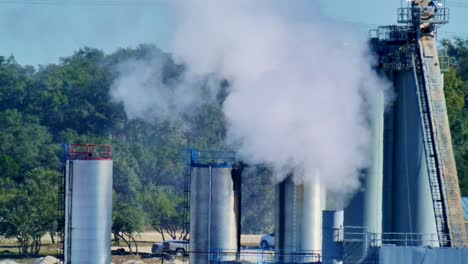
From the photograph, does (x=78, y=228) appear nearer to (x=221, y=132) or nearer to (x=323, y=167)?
(x=323, y=167)

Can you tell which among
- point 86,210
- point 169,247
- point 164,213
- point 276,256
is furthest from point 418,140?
point 164,213

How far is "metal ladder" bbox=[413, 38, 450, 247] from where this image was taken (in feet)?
189

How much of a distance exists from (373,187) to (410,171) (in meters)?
1.72

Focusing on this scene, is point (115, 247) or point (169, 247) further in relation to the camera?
point (115, 247)

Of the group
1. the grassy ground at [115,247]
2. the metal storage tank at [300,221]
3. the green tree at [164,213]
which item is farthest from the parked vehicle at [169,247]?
the metal storage tank at [300,221]

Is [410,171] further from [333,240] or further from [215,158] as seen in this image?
[215,158]

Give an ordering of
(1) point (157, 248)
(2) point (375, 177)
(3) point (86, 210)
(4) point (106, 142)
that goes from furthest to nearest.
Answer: (4) point (106, 142) < (1) point (157, 248) < (2) point (375, 177) < (3) point (86, 210)

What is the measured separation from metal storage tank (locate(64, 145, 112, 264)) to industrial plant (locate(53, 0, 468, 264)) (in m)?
0.04

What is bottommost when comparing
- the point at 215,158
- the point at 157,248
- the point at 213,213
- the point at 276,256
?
the point at 276,256

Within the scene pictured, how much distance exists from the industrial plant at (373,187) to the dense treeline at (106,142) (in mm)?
35175

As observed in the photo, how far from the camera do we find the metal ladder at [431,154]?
57.7 metres

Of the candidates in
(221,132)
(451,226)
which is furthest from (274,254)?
(221,132)

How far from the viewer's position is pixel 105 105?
122 m

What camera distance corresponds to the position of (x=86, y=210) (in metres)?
60.1
